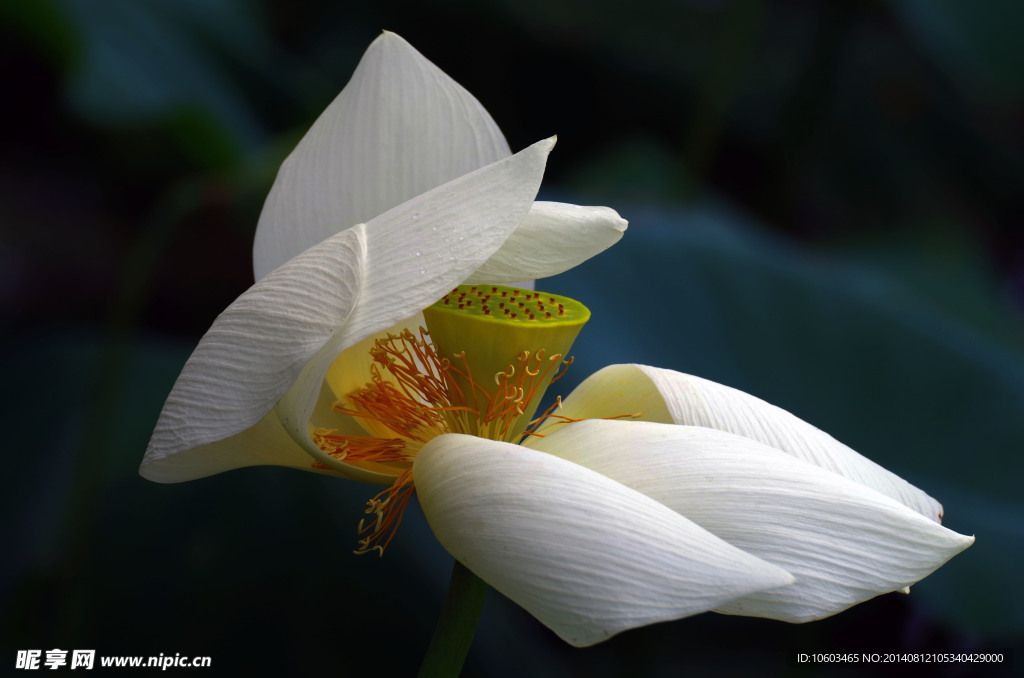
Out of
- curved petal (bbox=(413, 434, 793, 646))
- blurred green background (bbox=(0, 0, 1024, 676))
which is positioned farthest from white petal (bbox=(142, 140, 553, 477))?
blurred green background (bbox=(0, 0, 1024, 676))

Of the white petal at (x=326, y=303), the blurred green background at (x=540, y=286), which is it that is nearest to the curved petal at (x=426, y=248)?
the white petal at (x=326, y=303)

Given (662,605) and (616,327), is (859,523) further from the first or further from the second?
(616,327)

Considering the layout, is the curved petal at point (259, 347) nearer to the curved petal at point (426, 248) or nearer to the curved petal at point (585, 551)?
the curved petal at point (426, 248)

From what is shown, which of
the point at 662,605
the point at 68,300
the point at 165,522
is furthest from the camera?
the point at 68,300

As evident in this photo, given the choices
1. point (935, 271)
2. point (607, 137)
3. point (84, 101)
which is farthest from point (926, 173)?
point (84, 101)

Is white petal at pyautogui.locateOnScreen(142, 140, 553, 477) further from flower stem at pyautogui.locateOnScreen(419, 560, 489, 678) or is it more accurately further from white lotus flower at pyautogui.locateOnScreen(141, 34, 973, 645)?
flower stem at pyautogui.locateOnScreen(419, 560, 489, 678)

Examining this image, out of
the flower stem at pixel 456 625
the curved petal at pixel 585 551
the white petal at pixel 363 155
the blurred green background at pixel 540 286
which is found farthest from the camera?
the blurred green background at pixel 540 286
